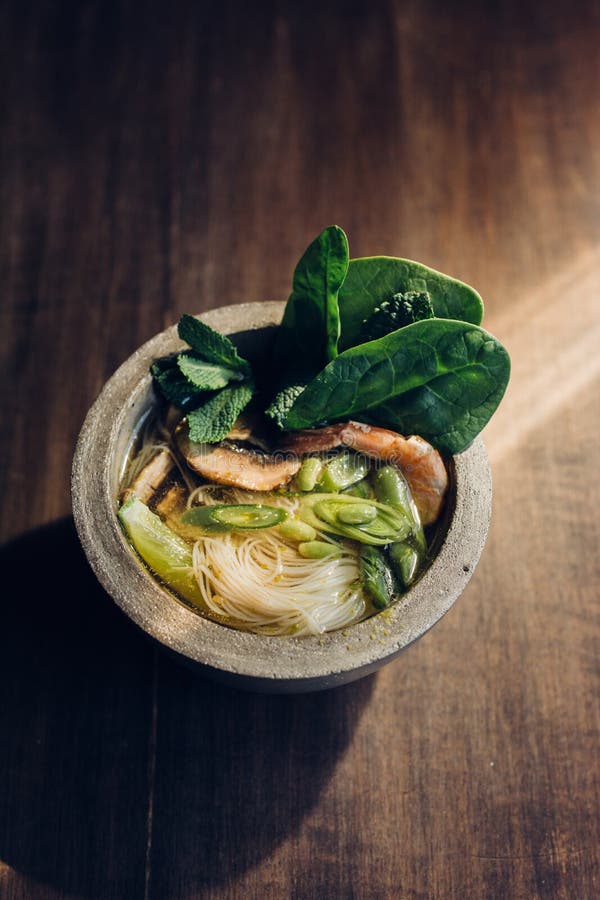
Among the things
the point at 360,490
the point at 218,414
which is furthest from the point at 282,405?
the point at 360,490

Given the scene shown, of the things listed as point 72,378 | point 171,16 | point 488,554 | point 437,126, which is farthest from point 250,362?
point 171,16

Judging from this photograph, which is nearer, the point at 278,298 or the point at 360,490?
the point at 360,490

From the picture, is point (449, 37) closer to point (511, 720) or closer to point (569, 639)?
point (569, 639)

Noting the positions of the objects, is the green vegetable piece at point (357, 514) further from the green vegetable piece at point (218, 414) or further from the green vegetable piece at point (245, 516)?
the green vegetable piece at point (218, 414)

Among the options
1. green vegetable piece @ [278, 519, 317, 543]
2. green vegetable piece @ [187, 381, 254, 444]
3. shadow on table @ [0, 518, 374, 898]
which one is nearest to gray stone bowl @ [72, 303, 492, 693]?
green vegetable piece @ [187, 381, 254, 444]

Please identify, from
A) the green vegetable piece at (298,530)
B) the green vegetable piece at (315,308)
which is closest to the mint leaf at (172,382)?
the green vegetable piece at (315,308)

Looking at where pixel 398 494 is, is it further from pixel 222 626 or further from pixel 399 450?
pixel 222 626
